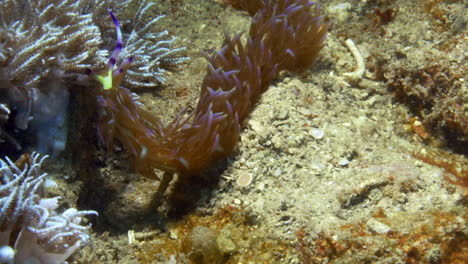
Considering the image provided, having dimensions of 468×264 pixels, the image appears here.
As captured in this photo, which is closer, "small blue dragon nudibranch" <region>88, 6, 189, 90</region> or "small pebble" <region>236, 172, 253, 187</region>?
"small pebble" <region>236, 172, 253, 187</region>

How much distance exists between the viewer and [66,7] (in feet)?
8.85

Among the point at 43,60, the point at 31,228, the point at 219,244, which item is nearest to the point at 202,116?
the point at 219,244

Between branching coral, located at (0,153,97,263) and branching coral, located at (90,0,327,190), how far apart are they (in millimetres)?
864

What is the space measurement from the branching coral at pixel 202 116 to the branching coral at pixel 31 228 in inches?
34.0

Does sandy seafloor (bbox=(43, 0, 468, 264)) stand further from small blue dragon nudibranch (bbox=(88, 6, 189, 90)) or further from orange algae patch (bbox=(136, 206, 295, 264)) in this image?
small blue dragon nudibranch (bbox=(88, 6, 189, 90))

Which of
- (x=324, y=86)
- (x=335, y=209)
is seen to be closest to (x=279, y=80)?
(x=324, y=86)

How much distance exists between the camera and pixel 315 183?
276 centimetres

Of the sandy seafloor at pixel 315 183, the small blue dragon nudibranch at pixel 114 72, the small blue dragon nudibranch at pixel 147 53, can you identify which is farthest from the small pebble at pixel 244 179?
the small blue dragon nudibranch at pixel 147 53

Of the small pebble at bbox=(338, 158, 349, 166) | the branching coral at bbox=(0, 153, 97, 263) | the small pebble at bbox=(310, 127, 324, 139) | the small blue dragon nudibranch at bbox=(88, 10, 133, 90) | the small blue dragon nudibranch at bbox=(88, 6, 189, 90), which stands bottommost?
the small pebble at bbox=(338, 158, 349, 166)

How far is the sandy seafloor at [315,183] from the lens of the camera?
2.27m

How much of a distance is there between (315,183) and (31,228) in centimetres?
198

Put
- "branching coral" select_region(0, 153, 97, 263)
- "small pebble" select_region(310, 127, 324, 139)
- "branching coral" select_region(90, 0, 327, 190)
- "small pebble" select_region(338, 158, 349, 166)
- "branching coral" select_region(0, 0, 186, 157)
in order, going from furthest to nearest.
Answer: "small pebble" select_region(310, 127, 324, 139)
"small pebble" select_region(338, 158, 349, 166)
"branching coral" select_region(90, 0, 327, 190)
"branching coral" select_region(0, 0, 186, 157)
"branching coral" select_region(0, 153, 97, 263)

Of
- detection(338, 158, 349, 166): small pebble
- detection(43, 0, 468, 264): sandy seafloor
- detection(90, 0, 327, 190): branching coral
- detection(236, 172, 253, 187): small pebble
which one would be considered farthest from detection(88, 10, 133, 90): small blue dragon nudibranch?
detection(338, 158, 349, 166): small pebble

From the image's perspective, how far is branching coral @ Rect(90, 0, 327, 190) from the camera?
269 centimetres
